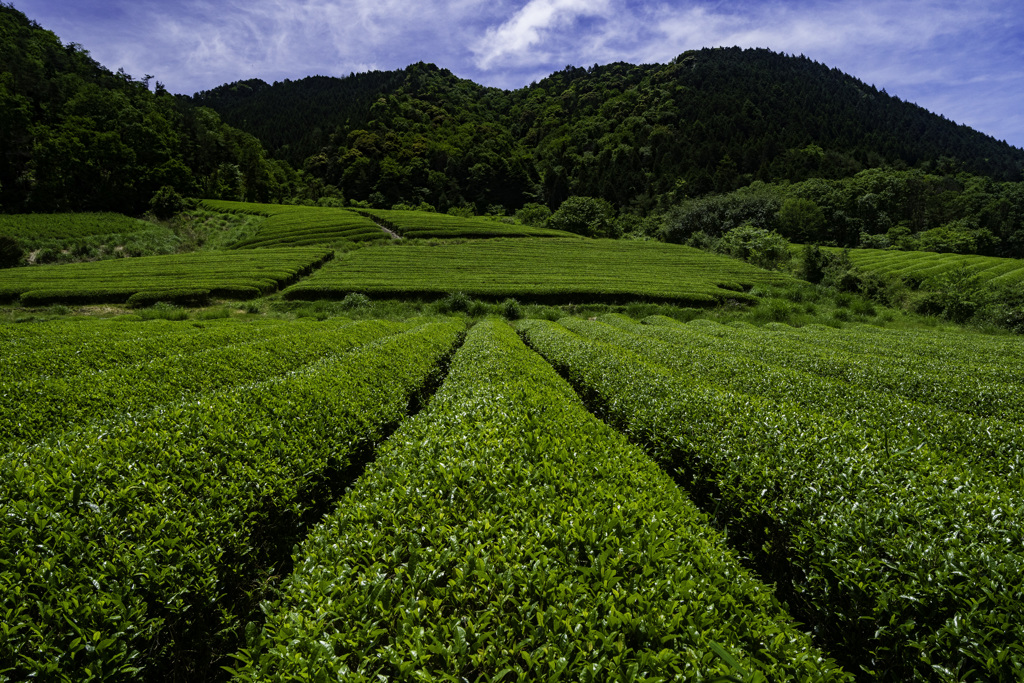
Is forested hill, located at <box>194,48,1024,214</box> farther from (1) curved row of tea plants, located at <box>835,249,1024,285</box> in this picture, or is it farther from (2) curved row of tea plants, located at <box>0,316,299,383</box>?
(2) curved row of tea plants, located at <box>0,316,299,383</box>

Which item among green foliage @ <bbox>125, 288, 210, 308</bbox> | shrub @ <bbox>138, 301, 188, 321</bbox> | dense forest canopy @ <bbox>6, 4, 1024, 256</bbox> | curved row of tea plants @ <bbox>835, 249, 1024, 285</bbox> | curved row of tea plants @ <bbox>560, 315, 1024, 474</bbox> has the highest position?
dense forest canopy @ <bbox>6, 4, 1024, 256</bbox>

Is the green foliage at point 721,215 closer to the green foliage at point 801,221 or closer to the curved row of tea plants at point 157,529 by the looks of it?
the green foliage at point 801,221

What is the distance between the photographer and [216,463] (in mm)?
4605

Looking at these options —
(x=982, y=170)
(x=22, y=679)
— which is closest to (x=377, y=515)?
(x=22, y=679)

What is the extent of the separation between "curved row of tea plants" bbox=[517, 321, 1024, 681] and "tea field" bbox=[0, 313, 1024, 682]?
0.03 meters

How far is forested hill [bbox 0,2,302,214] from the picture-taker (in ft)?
196

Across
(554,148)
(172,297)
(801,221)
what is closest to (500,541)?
(172,297)

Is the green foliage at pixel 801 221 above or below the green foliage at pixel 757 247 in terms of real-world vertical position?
above

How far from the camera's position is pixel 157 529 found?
3.44m

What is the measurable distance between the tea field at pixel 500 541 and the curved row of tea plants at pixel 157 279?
99.1 ft

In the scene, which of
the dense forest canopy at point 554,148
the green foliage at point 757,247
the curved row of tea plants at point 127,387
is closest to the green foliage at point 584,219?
the dense forest canopy at point 554,148

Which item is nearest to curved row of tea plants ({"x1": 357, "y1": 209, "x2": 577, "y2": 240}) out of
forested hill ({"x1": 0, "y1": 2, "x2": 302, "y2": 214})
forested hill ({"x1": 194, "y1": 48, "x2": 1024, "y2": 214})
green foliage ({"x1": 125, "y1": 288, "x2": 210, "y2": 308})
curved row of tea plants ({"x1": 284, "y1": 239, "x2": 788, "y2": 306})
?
curved row of tea plants ({"x1": 284, "y1": 239, "x2": 788, "y2": 306})

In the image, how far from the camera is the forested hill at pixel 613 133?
4087 inches

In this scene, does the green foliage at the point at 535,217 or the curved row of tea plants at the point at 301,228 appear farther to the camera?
the green foliage at the point at 535,217
